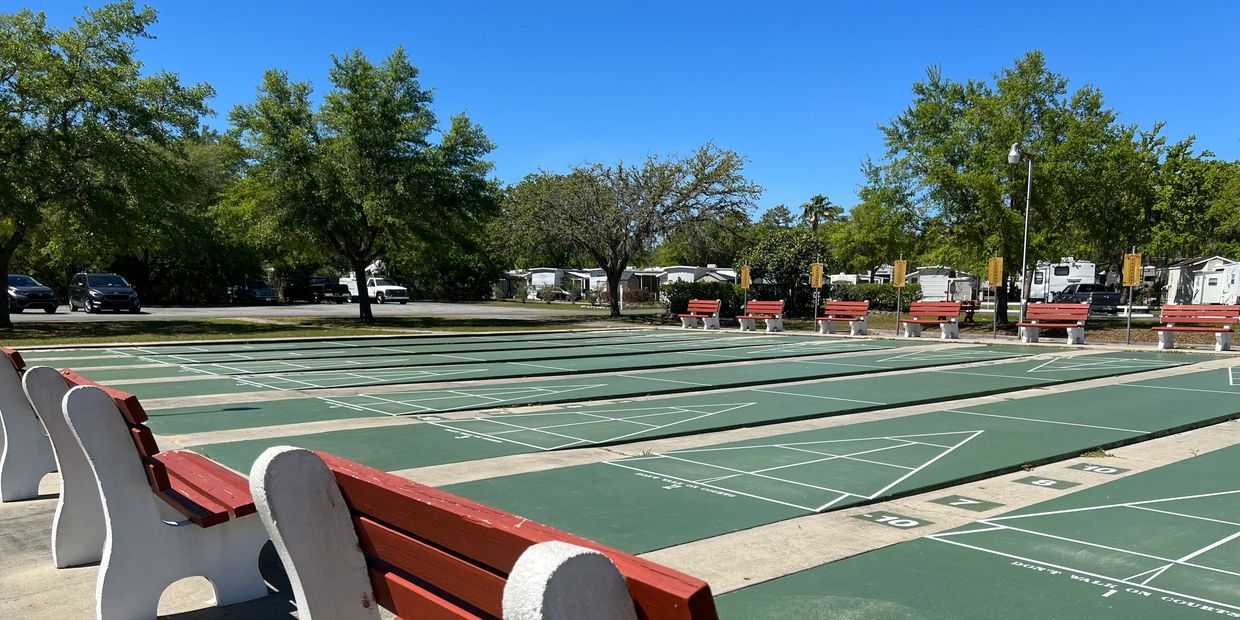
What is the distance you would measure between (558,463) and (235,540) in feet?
11.3

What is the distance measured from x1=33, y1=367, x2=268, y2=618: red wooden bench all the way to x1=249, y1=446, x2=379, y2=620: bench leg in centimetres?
191

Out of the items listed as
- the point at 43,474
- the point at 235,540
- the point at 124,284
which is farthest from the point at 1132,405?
the point at 124,284

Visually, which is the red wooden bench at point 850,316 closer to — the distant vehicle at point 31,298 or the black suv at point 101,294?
the black suv at point 101,294

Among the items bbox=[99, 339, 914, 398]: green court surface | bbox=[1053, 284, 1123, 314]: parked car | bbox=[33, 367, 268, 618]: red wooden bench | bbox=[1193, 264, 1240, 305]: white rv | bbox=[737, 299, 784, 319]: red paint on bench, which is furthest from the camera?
bbox=[1053, 284, 1123, 314]: parked car

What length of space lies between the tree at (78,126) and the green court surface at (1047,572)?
78.5 feet

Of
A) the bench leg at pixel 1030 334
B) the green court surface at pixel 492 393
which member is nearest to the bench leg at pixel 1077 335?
the bench leg at pixel 1030 334

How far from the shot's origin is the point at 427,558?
197cm

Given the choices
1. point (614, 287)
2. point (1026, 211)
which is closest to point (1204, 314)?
point (1026, 211)

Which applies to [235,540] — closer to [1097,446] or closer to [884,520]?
[884,520]

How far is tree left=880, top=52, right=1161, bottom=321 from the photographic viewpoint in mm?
29336

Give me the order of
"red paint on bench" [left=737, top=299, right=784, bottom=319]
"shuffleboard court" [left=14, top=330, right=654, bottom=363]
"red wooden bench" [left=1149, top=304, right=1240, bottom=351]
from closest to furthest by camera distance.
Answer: "shuffleboard court" [left=14, top=330, right=654, bottom=363] < "red wooden bench" [left=1149, top=304, right=1240, bottom=351] < "red paint on bench" [left=737, top=299, right=784, bottom=319]

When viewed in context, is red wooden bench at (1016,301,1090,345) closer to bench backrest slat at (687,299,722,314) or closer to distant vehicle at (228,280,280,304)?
bench backrest slat at (687,299,722,314)

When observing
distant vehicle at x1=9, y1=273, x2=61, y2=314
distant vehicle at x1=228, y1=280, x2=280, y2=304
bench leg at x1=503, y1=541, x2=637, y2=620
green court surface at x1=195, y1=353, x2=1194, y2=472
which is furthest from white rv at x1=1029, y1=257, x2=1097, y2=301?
bench leg at x1=503, y1=541, x2=637, y2=620

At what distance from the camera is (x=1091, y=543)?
199 inches
